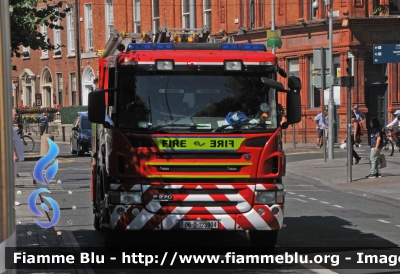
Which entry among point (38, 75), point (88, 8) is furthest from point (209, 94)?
point (38, 75)

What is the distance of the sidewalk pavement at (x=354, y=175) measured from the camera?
67.3 feet

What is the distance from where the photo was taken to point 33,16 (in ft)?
95.1

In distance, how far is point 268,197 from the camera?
34.1 feet

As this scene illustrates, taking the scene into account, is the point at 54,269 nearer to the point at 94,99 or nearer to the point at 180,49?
the point at 94,99

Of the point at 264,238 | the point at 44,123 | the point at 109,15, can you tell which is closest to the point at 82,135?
the point at 44,123

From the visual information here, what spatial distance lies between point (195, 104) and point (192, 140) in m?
0.53

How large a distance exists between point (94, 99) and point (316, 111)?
33866mm

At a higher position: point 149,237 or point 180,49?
point 180,49

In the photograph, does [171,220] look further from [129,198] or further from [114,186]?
[114,186]

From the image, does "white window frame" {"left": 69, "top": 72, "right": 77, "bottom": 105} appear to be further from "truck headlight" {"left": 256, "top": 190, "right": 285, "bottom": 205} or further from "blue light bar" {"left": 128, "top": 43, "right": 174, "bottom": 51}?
"truck headlight" {"left": 256, "top": 190, "right": 285, "bottom": 205}

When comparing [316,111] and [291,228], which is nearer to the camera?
[291,228]

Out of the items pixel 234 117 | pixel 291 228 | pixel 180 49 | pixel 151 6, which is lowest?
pixel 291 228

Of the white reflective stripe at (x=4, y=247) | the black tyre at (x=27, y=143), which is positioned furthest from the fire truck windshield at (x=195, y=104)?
the black tyre at (x=27, y=143)

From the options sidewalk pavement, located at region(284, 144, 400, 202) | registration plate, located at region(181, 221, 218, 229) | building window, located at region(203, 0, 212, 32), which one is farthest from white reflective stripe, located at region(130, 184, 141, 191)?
building window, located at region(203, 0, 212, 32)
